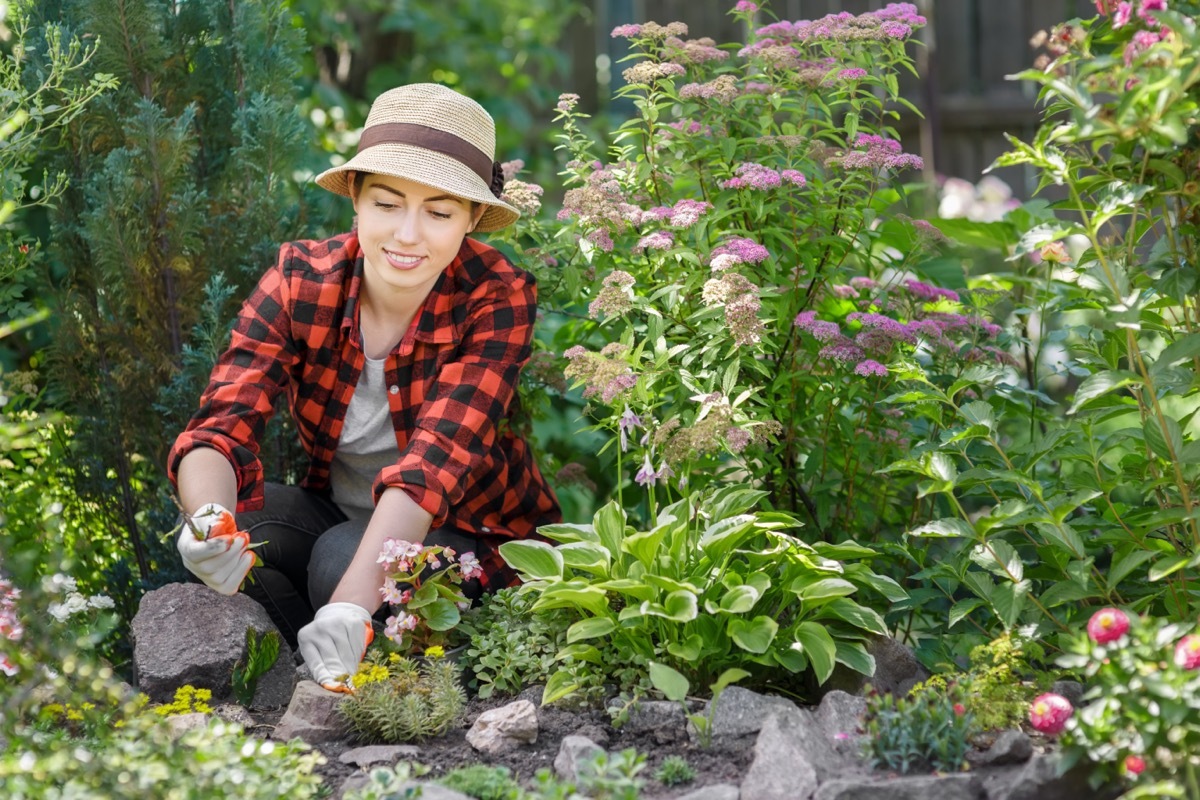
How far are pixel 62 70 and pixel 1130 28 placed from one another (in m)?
2.13

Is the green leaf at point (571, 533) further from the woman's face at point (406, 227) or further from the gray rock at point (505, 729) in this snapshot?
the woman's face at point (406, 227)

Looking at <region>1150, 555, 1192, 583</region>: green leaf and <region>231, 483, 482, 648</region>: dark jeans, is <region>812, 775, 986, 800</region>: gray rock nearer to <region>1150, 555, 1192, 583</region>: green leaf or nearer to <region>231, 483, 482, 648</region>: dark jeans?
<region>1150, 555, 1192, 583</region>: green leaf

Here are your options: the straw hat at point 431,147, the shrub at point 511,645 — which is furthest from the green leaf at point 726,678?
the straw hat at point 431,147

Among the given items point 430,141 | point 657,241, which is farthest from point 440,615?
point 430,141

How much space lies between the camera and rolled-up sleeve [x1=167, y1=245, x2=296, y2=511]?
2.68 metres

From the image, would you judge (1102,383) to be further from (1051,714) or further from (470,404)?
(470,404)

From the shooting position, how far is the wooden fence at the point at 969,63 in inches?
231

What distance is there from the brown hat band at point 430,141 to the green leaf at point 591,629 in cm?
98

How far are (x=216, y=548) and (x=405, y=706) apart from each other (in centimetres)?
49

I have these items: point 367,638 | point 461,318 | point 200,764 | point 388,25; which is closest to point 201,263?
point 461,318

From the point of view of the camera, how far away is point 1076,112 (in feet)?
7.06

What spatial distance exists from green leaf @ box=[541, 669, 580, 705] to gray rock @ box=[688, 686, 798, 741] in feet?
0.80

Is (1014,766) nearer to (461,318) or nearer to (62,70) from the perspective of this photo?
(461,318)

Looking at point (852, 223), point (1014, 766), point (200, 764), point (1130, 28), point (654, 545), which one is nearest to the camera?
point (200, 764)
